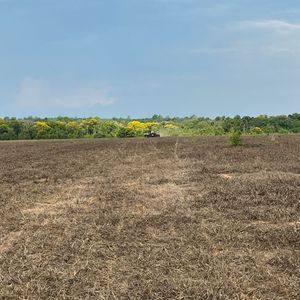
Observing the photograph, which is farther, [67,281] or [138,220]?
[138,220]

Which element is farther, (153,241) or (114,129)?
(114,129)

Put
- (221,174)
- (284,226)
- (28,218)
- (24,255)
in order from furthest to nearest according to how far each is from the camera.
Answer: (221,174) < (28,218) < (284,226) < (24,255)

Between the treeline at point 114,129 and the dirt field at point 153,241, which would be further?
the treeline at point 114,129

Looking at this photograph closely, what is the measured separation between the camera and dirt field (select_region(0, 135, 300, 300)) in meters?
5.10

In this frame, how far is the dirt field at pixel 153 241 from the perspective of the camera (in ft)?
16.7

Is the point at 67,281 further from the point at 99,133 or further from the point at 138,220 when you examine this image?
the point at 99,133

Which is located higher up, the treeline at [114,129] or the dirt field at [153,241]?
the treeline at [114,129]

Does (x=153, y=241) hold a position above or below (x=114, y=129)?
below

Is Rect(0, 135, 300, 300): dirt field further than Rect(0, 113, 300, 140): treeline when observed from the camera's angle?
No

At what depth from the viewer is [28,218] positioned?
892 centimetres

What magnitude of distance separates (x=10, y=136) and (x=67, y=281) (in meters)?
83.6

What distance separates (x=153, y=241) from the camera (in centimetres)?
696

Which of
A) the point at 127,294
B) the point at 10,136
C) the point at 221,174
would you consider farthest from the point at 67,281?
the point at 10,136

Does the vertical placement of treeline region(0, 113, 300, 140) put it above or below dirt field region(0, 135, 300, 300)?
above
